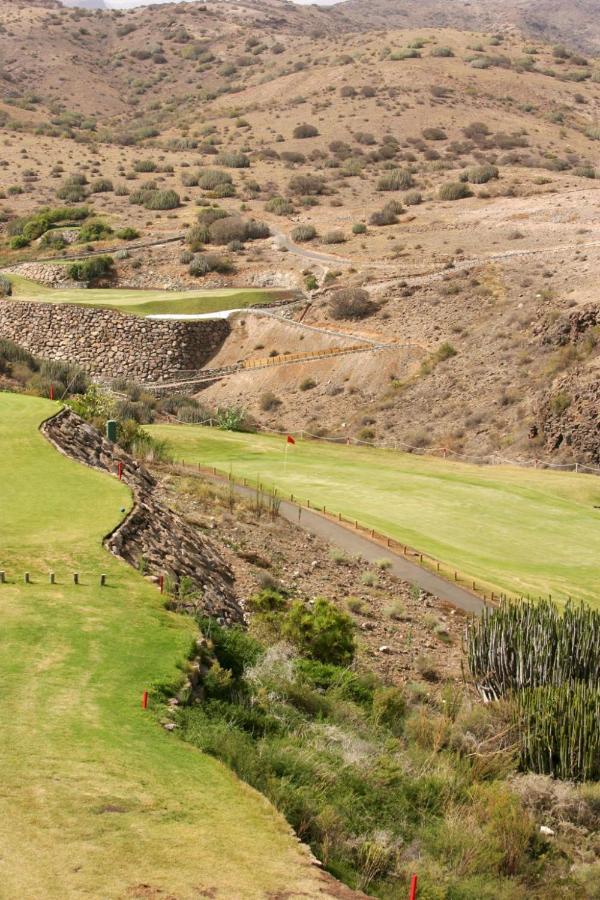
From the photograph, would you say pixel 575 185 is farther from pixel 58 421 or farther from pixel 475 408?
pixel 58 421

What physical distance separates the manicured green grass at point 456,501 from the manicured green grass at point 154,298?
24467mm

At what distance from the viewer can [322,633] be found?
19.0 metres

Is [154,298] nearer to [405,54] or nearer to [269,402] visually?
[269,402]

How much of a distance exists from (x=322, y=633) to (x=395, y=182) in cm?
7691

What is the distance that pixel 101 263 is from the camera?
2931 inches

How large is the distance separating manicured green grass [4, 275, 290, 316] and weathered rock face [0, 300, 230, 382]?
5.37ft

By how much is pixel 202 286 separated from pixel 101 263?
7.27 m

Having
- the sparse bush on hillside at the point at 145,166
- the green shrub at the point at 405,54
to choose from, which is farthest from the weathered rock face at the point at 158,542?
the green shrub at the point at 405,54

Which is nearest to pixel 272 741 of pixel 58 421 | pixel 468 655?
pixel 468 655

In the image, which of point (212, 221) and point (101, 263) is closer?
point (101, 263)

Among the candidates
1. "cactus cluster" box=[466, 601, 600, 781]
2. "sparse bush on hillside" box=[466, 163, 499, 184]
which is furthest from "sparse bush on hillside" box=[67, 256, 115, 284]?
"cactus cluster" box=[466, 601, 600, 781]

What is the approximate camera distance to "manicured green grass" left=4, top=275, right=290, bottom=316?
220 ft

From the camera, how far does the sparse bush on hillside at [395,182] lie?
90.9m

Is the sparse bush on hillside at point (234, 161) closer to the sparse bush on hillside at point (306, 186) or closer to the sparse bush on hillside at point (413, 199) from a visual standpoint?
the sparse bush on hillside at point (306, 186)
